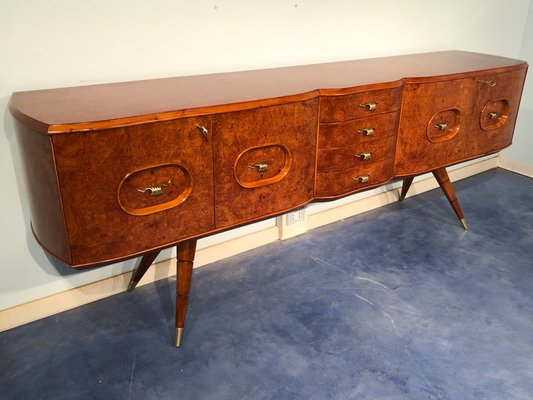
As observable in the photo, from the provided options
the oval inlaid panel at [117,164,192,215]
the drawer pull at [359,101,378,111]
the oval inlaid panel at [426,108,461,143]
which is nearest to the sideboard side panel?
the oval inlaid panel at [117,164,192,215]

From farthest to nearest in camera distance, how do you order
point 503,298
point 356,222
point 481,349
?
point 356,222 < point 503,298 < point 481,349

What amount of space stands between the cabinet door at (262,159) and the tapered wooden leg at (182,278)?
5.2 inches

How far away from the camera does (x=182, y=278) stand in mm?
1505

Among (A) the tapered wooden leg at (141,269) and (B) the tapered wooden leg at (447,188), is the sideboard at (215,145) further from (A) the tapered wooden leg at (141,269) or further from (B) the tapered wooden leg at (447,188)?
(B) the tapered wooden leg at (447,188)

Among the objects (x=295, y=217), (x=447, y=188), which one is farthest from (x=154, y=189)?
(x=447, y=188)

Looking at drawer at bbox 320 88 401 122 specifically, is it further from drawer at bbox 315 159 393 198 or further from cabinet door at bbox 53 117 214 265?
cabinet door at bbox 53 117 214 265

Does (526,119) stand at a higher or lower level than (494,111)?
lower

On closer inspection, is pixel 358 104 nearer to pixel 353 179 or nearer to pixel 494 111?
pixel 353 179

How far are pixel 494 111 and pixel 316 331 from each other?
118 centimetres

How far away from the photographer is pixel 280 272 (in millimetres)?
1940

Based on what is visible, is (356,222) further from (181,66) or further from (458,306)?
(181,66)

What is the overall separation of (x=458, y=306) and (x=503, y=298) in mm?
187

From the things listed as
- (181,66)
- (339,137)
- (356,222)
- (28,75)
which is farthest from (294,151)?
(356,222)

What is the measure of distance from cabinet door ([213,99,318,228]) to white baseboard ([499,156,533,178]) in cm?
185
